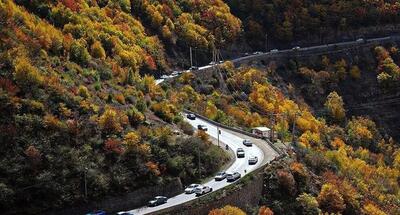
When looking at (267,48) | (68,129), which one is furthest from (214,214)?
(267,48)

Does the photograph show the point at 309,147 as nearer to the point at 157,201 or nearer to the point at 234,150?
the point at 234,150

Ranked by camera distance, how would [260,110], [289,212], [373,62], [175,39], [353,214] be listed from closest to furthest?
[289,212], [353,214], [260,110], [175,39], [373,62]

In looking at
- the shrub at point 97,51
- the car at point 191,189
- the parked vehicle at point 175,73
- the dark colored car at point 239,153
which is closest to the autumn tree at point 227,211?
the car at point 191,189

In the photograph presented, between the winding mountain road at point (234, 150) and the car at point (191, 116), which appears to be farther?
the car at point (191, 116)

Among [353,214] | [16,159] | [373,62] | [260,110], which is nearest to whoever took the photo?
[16,159]

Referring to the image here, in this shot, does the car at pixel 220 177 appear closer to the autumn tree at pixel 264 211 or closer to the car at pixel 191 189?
the car at pixel 191 189

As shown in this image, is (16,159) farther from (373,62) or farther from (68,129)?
(373,62)

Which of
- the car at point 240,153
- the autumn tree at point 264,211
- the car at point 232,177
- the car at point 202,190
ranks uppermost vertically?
the car at point 202,190

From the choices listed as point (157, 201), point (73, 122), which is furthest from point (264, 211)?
point (73, 122)
